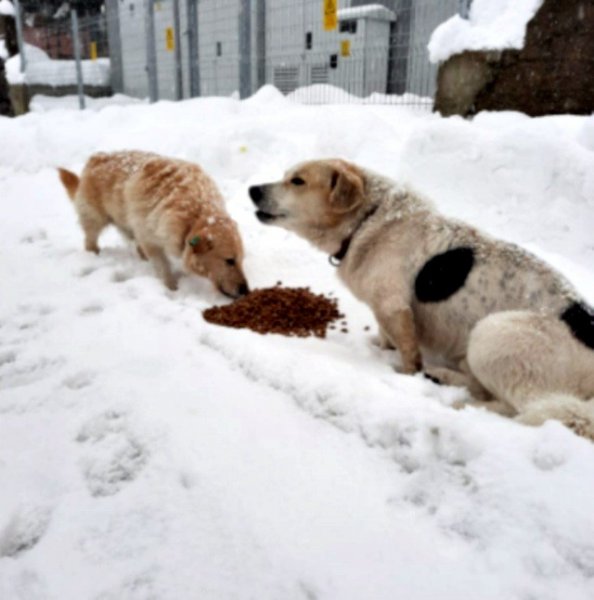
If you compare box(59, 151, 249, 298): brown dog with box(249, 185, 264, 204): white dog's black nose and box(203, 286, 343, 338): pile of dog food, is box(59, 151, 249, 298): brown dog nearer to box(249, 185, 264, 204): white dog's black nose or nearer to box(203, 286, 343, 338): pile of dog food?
box(203, 286, 343, 338): pile of dog food

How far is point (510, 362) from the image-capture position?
6.81 feet

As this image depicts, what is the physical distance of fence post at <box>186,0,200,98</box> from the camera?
911 centimetres

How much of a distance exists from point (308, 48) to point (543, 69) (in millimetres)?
4593

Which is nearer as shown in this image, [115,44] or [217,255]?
[217,255]

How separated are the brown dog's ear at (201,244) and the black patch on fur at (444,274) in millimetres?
1715

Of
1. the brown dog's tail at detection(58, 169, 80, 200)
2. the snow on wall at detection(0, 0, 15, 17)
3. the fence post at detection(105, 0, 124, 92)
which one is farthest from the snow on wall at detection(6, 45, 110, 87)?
the brown dog's tail at detection(58, 169, 80, 200)

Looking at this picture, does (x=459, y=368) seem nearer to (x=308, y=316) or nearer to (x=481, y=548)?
(x=308, y=316)

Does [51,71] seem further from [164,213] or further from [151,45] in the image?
[164,213]

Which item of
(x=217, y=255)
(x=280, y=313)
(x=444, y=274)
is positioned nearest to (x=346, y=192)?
(x=444, y=274)

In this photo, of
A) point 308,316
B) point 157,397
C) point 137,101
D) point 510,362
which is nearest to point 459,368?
point 510,362

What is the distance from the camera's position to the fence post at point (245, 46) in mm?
7930

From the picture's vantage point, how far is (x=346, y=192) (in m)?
2.74

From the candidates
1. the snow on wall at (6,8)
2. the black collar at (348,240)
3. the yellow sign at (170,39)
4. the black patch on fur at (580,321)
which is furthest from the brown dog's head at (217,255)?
the snow on wall at (6,8)

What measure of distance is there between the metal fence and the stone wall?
1540mm
